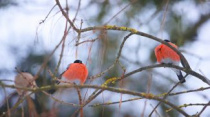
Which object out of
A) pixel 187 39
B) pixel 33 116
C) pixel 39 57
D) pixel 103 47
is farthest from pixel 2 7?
pixel 33 116

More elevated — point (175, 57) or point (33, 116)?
point (175, 57)

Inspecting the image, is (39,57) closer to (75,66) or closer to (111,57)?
(75,66)

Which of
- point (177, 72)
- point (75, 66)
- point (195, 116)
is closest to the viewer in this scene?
point (195, 116)

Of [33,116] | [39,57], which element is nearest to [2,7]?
[39,57]

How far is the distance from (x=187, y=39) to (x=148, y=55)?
42cm

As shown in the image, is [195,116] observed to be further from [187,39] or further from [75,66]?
[187,39]

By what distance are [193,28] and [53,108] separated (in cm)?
310

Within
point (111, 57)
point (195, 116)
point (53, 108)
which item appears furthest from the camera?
point (111, 57)

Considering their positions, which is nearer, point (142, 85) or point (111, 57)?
point (111, 57)

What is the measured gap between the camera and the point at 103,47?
130cm

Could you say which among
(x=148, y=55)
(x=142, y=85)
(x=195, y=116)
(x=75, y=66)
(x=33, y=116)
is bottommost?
(x=33, y=116)

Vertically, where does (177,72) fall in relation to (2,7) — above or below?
below

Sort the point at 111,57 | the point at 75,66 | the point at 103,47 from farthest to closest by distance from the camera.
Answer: the point at 111,57 → the point at 75,66 → the point at 103,47

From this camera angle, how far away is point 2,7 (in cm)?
379
